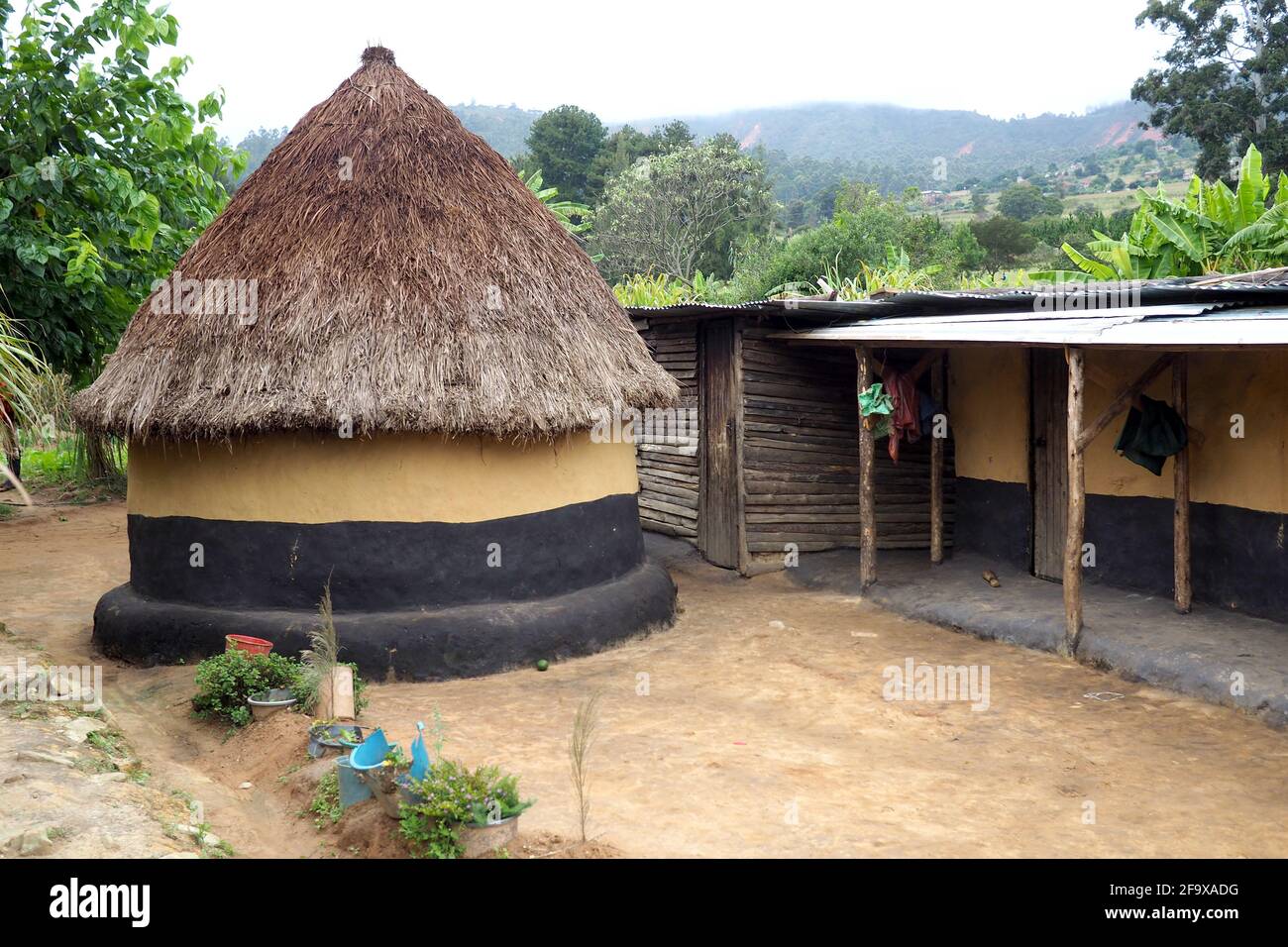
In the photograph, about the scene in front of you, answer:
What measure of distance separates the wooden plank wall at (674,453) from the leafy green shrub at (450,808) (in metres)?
7.67

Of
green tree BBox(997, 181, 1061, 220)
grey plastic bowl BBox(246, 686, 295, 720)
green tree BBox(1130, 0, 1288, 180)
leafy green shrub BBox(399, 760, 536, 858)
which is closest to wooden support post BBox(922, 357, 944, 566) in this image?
grey plastic bowl BBox(246, 686, 295, 720)

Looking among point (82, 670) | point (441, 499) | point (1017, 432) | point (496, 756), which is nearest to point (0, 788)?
point (496, 756)

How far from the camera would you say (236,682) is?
6902mm

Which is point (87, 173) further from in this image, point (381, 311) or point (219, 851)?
point (219, 851)

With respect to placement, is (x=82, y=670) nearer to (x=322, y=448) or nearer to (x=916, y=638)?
(x=322, y=448)

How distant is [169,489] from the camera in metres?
8.52

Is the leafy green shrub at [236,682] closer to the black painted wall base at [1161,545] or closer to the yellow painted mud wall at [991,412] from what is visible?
the black painted wall base at [1161,545]

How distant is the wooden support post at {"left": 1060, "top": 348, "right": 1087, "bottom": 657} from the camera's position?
7.80 metres

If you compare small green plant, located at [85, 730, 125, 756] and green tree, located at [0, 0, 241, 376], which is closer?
small green plant, located at [85, 730, 125, 756]

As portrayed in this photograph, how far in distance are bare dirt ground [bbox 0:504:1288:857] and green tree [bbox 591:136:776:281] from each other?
2611 centimetres

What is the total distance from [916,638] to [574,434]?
3220 millimetres

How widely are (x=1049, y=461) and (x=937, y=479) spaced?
1.25 meters

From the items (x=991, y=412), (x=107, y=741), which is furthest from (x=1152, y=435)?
(x=107, y=741)

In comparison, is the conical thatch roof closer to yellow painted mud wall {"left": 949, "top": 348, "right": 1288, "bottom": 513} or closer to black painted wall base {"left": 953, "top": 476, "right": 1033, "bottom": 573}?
yellow painted mud wall {"left": 949, "top": 348, "right": 1288, "bottom": 513}
